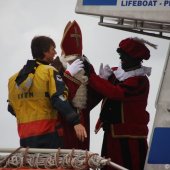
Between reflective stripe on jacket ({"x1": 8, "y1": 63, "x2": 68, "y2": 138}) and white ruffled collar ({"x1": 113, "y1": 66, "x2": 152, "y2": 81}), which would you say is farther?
white ruffled collar ({"x1": 113, "y1": 66, "x2": 152, "y2": 81})

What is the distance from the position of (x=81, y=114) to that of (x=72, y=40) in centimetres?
75

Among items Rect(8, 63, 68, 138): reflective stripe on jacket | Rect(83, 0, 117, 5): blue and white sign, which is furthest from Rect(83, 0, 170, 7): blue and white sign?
Rect(8, 63, 68, 138): reflective stripe on jacket

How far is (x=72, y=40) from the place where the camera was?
6.79m

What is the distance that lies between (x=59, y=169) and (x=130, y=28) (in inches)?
61.3

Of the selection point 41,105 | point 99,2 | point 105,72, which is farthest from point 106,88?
point 99,2

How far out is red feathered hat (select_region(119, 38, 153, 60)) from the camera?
6766 millimetres

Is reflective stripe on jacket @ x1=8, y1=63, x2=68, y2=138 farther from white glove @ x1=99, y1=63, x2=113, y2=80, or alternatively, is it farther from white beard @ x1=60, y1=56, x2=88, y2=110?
white glove @ x1=99, y1=63, x2=113, y2=80

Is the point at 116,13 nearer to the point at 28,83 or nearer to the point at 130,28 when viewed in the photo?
the point at 130,28

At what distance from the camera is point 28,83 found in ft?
20.3

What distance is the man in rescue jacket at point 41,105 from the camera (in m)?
6.09

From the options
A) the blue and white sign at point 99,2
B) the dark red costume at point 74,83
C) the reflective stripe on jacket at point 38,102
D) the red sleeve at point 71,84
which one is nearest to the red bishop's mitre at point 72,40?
the dark red costume at point 74,83

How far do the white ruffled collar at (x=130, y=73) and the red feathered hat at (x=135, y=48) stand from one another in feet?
0.40

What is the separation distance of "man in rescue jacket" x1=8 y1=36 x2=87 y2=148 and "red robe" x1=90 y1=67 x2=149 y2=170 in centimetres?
62

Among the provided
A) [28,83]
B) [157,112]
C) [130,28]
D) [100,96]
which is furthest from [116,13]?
[100,96]
